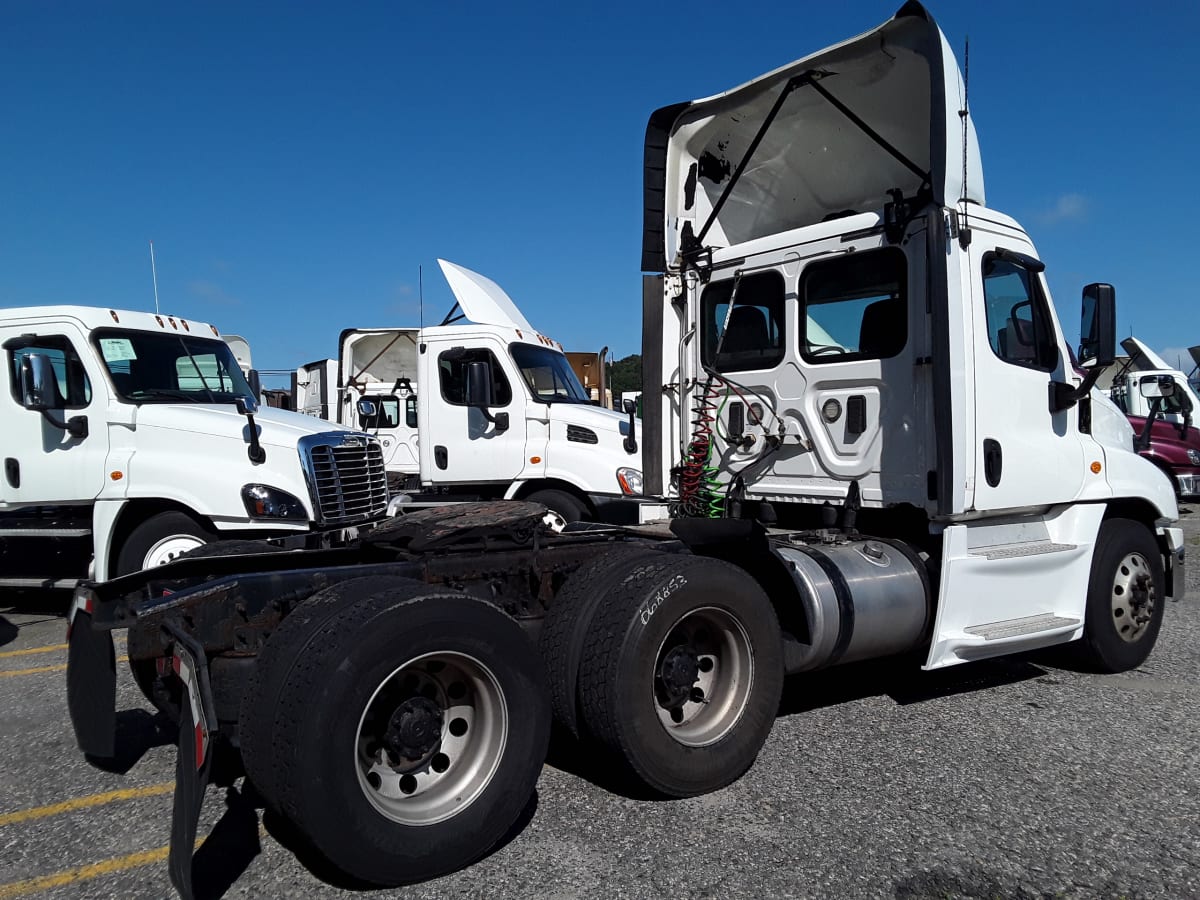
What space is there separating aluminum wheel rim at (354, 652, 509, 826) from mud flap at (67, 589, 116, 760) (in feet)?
4.28

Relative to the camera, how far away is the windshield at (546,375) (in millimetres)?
10695

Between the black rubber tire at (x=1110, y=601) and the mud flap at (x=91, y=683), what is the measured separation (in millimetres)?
5466

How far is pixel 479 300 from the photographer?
11.2 metres

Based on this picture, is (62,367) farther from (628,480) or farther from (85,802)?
(628,480)

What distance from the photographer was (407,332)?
14086mm

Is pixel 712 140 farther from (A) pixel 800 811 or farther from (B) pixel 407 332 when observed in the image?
(B) pixel 407 332

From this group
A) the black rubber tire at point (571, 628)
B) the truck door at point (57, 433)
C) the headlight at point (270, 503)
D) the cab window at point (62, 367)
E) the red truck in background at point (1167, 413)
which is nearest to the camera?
the black rubber tire at point (571, 628)

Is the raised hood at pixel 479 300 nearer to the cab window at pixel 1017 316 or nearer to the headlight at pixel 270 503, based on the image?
the headlight at pixel 270 503

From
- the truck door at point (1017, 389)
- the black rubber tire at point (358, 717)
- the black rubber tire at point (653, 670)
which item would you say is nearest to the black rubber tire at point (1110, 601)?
the truck door at point (1017, 389)

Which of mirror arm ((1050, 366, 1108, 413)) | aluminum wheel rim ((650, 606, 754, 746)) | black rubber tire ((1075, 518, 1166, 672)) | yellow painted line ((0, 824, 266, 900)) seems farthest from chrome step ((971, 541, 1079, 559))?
yellow painted line ((0, 824, 266, 900))

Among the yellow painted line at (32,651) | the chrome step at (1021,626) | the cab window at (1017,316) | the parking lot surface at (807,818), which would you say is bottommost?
the parking lot surface at (807,818)

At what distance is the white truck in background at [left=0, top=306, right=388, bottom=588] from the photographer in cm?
749

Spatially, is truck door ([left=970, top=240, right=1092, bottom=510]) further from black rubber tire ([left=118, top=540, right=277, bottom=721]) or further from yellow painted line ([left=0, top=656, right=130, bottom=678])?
yellow painted line ([left=0, top=656, right=130, bottom=678])

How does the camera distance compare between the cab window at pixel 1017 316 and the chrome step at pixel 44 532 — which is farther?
the chrome step at pixel 44 532
